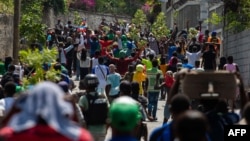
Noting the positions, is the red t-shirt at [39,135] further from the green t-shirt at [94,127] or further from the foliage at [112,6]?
the foliage at [112,6]

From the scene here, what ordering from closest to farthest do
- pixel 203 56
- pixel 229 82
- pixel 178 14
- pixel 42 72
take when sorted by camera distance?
pixel 229 82, pixel 42 72, pixel 203 56, pixel 178 14

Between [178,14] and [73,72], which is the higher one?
[178,14]

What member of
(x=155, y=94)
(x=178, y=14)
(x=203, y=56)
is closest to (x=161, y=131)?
(x=155, y=94)

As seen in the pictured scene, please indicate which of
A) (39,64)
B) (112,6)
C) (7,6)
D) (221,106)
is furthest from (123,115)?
(112,6)

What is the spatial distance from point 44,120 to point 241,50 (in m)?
20.1

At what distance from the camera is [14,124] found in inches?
227

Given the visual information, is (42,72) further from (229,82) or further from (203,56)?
(203,56)

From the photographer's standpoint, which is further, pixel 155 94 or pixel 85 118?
pixel 155 94

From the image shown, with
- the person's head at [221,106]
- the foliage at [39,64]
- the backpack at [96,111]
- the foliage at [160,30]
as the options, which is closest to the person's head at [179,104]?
the person's head at [221,106]

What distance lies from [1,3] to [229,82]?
2519cm

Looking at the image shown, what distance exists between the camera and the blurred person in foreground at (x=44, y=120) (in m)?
5.59

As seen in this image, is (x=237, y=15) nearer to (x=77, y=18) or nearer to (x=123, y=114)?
(x=123, y=114)

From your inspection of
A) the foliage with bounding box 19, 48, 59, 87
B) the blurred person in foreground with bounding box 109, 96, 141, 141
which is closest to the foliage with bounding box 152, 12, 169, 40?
the foliage with bounding box 19, 48, 59, 87

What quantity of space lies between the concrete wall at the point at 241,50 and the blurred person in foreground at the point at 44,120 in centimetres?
1807
